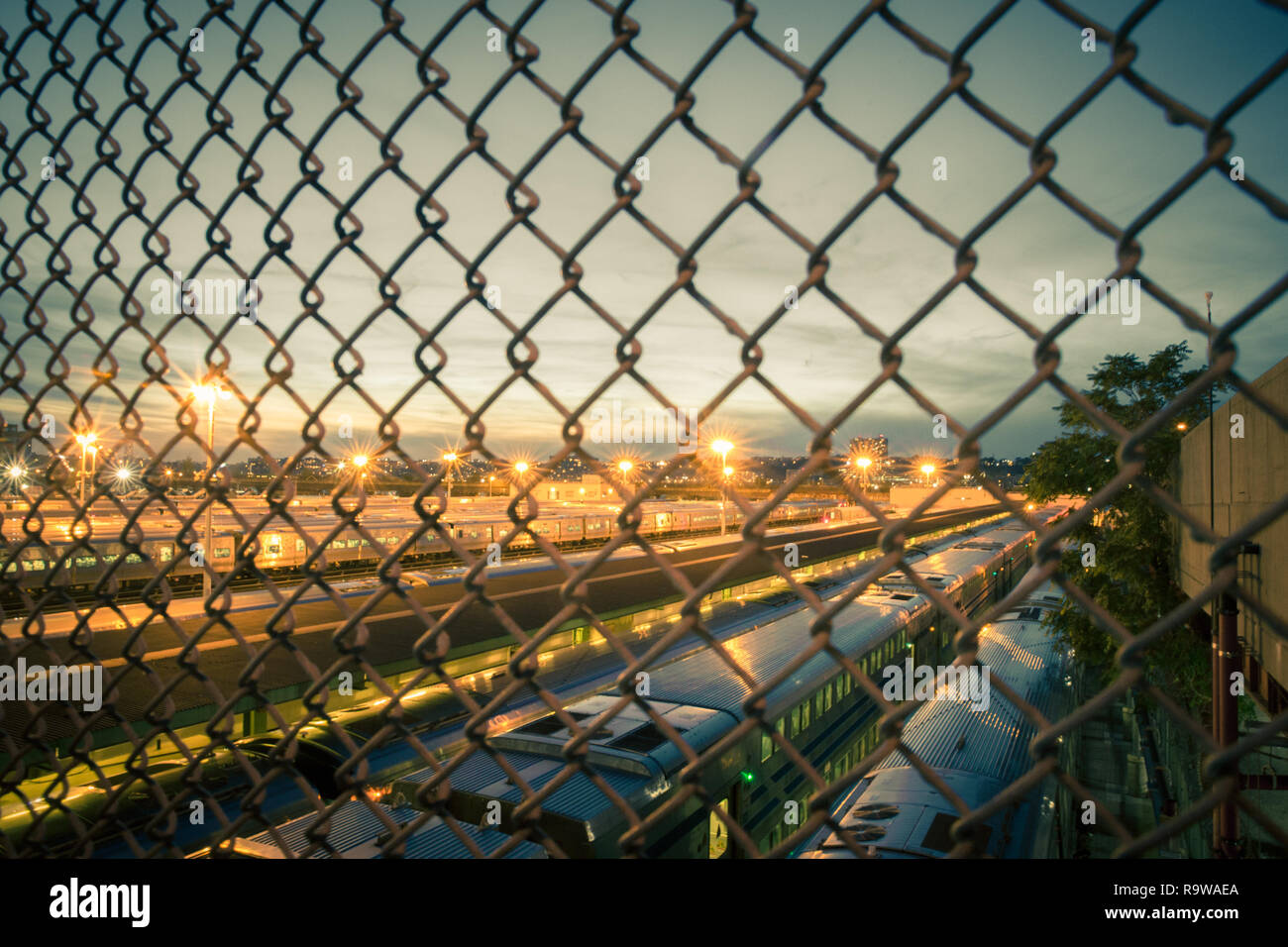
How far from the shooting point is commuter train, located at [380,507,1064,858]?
194 inches

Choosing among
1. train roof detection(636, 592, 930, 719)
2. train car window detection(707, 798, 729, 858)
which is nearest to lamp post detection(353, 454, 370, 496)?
train roof detection(636, 592, 930, 719)

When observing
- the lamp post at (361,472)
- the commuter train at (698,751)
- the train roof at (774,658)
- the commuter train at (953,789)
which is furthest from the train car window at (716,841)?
the lamp post at (361,472)

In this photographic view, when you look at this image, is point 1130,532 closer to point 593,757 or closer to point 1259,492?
point 1259,492

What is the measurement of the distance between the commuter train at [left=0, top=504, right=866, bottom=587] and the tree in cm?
661

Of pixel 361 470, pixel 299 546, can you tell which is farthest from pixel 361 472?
pixel 299 546

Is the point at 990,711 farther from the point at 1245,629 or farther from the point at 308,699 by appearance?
the point at 308,699

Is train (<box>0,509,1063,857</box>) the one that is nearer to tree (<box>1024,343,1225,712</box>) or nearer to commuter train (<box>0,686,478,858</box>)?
commuter train (<box>0,686,478,858</box>)

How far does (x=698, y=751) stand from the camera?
19.8 ft

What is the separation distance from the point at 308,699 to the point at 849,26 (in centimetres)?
182

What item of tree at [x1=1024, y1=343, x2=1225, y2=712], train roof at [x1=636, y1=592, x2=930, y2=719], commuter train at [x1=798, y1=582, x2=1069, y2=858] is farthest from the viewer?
tree at [x1=1024, y1=343, x2=1225, y2=712]

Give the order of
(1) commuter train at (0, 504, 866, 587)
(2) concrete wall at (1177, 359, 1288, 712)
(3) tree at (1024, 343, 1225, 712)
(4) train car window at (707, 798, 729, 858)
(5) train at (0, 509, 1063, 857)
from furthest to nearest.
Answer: (3) tree at (1024, 343, 1225, 712) < (4) train car window at (707, 798, 729, 858) < (2) concrete wall at (1177, 359, 1288, 712) < (1) commuter train at (0, 504, 866, 587) < (5) train at (0, 509, 1063, 857)

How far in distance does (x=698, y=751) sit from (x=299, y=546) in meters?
21.0

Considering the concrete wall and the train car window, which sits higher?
the concrete wall
